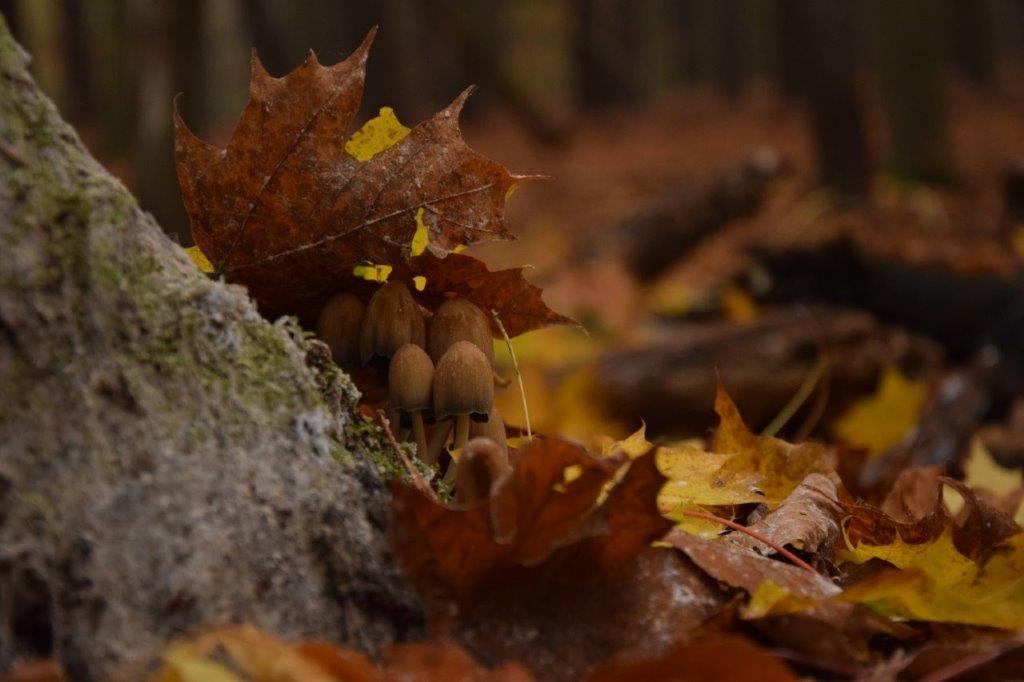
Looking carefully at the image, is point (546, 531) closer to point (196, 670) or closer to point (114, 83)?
point (196, 670)

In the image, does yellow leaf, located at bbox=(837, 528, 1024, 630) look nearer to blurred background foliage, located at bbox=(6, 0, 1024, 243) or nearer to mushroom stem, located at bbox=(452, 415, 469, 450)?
mushroom stem, located at bbox=(452, 415, 469, 450)

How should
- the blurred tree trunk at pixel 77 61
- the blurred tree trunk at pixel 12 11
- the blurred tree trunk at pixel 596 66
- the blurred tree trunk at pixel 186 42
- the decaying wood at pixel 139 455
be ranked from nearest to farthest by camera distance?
1. the decaying wood at pixel 139 455
2. the blurred tree trunk at pixel 12 11
3. the blurred tree trunk at pixel 186 42
4. the blurred tree trunk at pixel 77 61
5. the blurred tree trunk at pixel 596 66

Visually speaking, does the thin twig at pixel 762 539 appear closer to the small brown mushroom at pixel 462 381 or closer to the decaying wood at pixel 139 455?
the small brown mushroom at pixel 462 381

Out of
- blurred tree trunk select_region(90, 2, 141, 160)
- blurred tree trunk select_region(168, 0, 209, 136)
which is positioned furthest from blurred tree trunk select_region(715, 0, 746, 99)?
blurred tree trunk select_region(168, 0, 209, 136)

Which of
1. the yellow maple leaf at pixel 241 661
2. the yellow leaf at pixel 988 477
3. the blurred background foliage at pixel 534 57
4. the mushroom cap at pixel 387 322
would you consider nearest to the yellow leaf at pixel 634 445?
the mushroom cap at pixel 387 322

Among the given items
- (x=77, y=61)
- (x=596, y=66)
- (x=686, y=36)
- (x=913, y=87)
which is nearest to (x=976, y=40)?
(x=596, y=66)

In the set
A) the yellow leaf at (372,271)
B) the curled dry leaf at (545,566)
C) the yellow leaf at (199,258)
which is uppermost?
the yellow leaf at (199,258)
